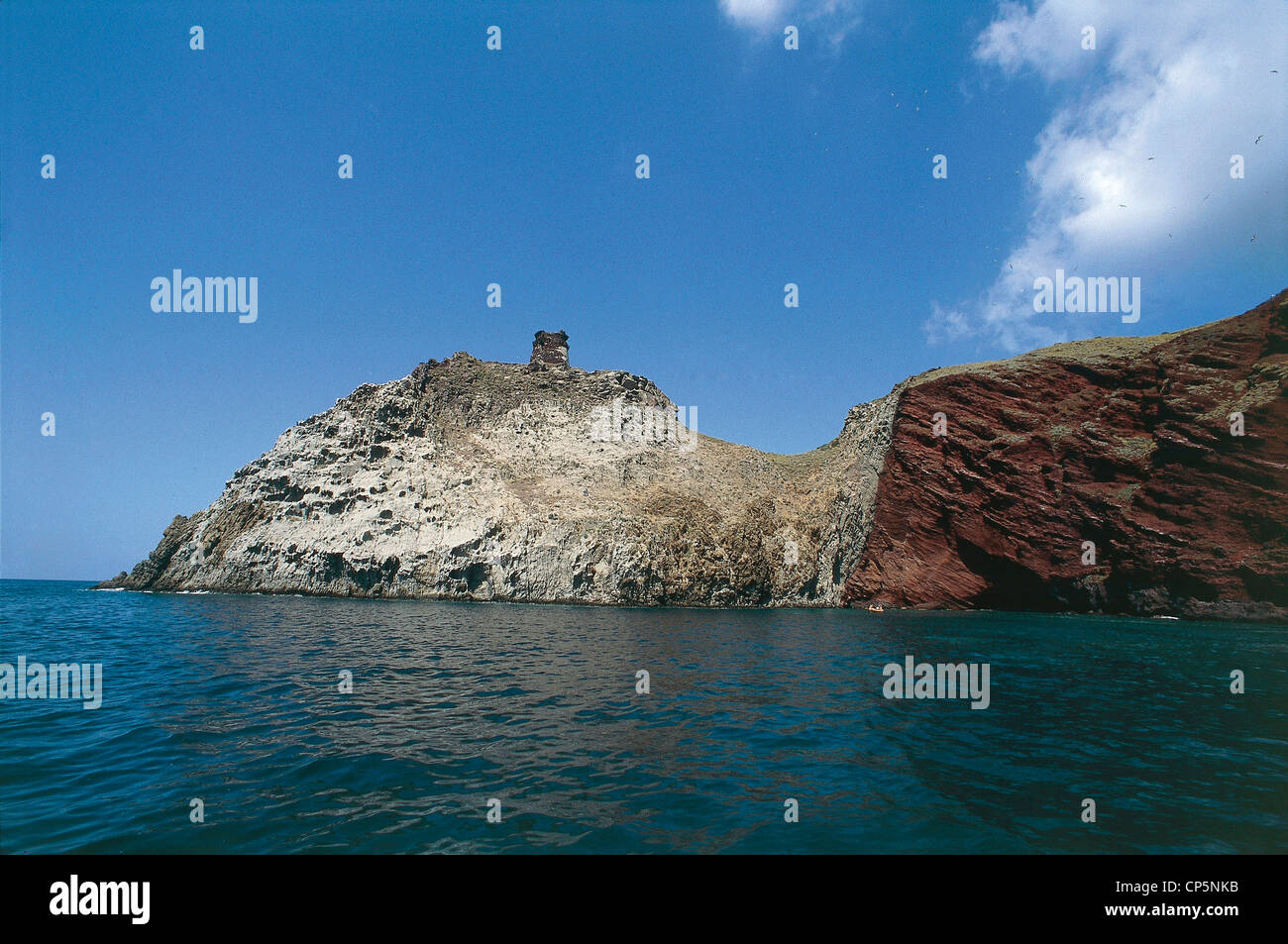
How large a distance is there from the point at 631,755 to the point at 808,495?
68.7 metres

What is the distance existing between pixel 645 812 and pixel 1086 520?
6040cm

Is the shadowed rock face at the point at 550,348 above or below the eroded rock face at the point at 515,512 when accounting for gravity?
above

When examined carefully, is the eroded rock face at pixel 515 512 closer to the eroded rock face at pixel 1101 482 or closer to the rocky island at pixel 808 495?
the rocky island at pixel 808 495

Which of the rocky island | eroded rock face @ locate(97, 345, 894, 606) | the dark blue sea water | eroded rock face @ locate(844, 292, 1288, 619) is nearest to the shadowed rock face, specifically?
the rocky island

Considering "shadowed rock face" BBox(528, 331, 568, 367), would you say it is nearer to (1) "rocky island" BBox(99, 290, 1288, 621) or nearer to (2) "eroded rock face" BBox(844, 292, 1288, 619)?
(1) "rocky island" BBox(99, 290, 1288, 621)

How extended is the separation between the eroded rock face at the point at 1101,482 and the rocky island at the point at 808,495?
183 millimetres

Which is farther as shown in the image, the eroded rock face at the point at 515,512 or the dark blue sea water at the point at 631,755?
the eroded rock face at the point at 515,512

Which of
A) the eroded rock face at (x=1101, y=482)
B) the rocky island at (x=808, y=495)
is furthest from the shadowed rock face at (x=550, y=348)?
the eroded rock face at (x=1101, y=482)

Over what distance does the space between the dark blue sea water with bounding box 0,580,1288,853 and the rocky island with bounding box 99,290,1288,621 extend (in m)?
30.4

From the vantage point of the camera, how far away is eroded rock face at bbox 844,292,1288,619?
46156 millimetres

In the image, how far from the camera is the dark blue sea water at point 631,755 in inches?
342
